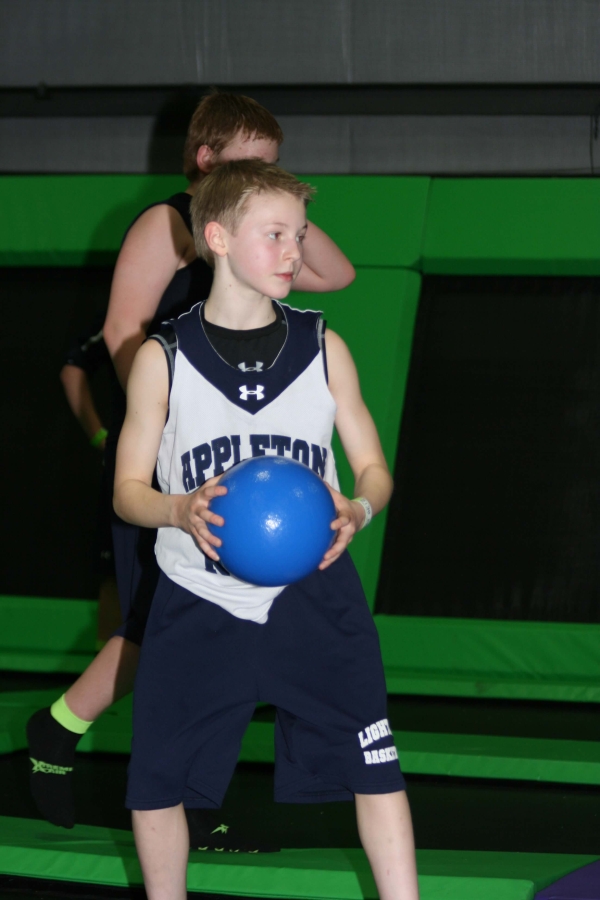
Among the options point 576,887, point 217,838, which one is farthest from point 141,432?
point 576,887

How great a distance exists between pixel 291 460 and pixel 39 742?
96 cm

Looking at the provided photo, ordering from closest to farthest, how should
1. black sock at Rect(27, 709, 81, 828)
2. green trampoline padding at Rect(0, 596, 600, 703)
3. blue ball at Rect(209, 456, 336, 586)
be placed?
1. blue ball at Rect(209, 456, 336, 586)
2. black sock at Rect(27, 709, 81, 828)
3. green trampoline padding at Rect(0, 596, 600, 703)

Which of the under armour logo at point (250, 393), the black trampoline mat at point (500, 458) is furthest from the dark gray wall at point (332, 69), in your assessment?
the under armour logo at point (250, 393)

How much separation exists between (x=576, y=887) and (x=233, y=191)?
1.35m

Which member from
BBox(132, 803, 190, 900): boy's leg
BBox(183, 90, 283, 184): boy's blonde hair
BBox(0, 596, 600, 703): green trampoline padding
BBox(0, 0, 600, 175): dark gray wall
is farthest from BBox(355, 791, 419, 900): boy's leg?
BBox(0, 0, 600, 175): dark gray wall

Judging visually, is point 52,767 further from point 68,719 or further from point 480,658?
point 480,658

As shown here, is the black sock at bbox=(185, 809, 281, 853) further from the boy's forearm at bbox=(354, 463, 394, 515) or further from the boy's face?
the boy's face

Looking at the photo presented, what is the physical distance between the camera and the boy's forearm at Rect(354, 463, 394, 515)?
147 centimetres

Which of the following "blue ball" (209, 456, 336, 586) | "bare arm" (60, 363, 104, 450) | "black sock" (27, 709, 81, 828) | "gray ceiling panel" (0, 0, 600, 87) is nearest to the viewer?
"blue ball" (209, 456, 336, 586)

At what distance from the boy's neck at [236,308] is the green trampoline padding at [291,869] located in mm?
1040

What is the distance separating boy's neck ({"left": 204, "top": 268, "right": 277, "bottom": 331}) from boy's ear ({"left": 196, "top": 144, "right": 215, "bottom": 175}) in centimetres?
43

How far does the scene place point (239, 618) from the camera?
4.70ft

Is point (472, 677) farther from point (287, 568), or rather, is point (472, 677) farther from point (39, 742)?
point (287, 568)

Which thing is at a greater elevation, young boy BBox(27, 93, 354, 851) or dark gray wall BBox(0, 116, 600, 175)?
dark gray wall BBox(0, 116, 600, 175)
